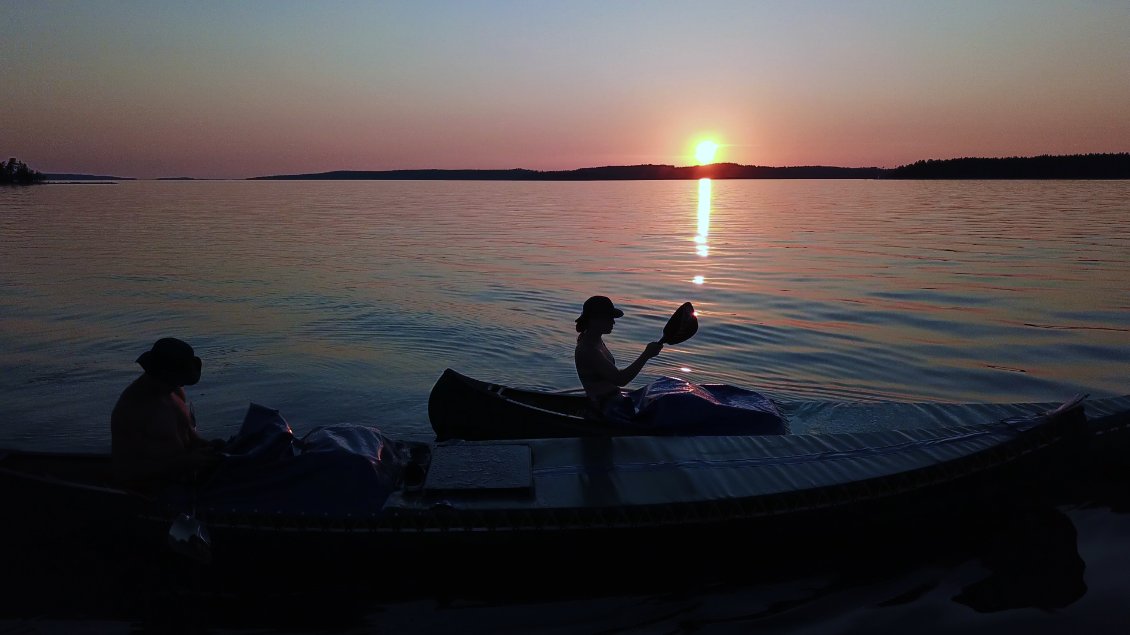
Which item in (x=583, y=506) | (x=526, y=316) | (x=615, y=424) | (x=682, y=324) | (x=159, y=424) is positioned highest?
(x=682, y=324)

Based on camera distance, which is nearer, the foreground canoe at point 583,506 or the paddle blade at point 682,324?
the foreground canoe at point 583,506

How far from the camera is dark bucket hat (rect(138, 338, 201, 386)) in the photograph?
5328 mm

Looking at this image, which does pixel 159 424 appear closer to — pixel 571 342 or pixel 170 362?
pixel 170 362

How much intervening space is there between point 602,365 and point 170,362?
3.81 m

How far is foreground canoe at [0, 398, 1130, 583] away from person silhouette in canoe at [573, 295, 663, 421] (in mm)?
1141

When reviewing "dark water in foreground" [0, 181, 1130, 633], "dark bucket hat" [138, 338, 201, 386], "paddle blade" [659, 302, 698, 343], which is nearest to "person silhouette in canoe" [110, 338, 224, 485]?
"dark bucket hat" [138, 338, 201, 386]

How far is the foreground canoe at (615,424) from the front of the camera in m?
7.23

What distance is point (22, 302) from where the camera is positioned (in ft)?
59.8

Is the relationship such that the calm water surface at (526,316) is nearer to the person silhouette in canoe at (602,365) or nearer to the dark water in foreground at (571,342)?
the dark water in foreground at (571,342)

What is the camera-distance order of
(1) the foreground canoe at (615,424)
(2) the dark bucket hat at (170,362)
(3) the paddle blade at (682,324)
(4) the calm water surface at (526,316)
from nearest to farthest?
(2) the dark bucket hat at (170,362) → (3) the paddle blade at (682,324) → (1) the foreground canoe at (615,424) → (4) the calm water surface at (526,316)

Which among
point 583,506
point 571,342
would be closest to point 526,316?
point 571,342

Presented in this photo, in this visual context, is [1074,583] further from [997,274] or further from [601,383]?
[997,274]

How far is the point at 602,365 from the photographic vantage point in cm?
752

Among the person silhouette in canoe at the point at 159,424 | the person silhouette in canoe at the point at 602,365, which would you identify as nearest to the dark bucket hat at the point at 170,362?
the person silhouette in canoe at the point at 159,424
